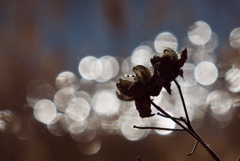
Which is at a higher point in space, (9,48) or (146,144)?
(9,48)

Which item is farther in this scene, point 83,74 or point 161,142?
point 83,74

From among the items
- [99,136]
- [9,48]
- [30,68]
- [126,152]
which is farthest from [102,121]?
[9,48]

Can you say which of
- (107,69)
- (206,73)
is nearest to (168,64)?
(206,73)

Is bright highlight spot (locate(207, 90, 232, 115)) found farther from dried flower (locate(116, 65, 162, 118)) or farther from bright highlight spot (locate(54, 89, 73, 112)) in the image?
dried flower (locate(116, 65, 162, 118))

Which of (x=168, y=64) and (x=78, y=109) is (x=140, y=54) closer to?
(x=78, y=109)

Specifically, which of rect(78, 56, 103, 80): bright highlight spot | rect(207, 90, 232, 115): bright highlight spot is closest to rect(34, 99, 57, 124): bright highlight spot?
rect(78, 56, 103, 80): bright highlight spot

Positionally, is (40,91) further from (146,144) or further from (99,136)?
(146,144)
